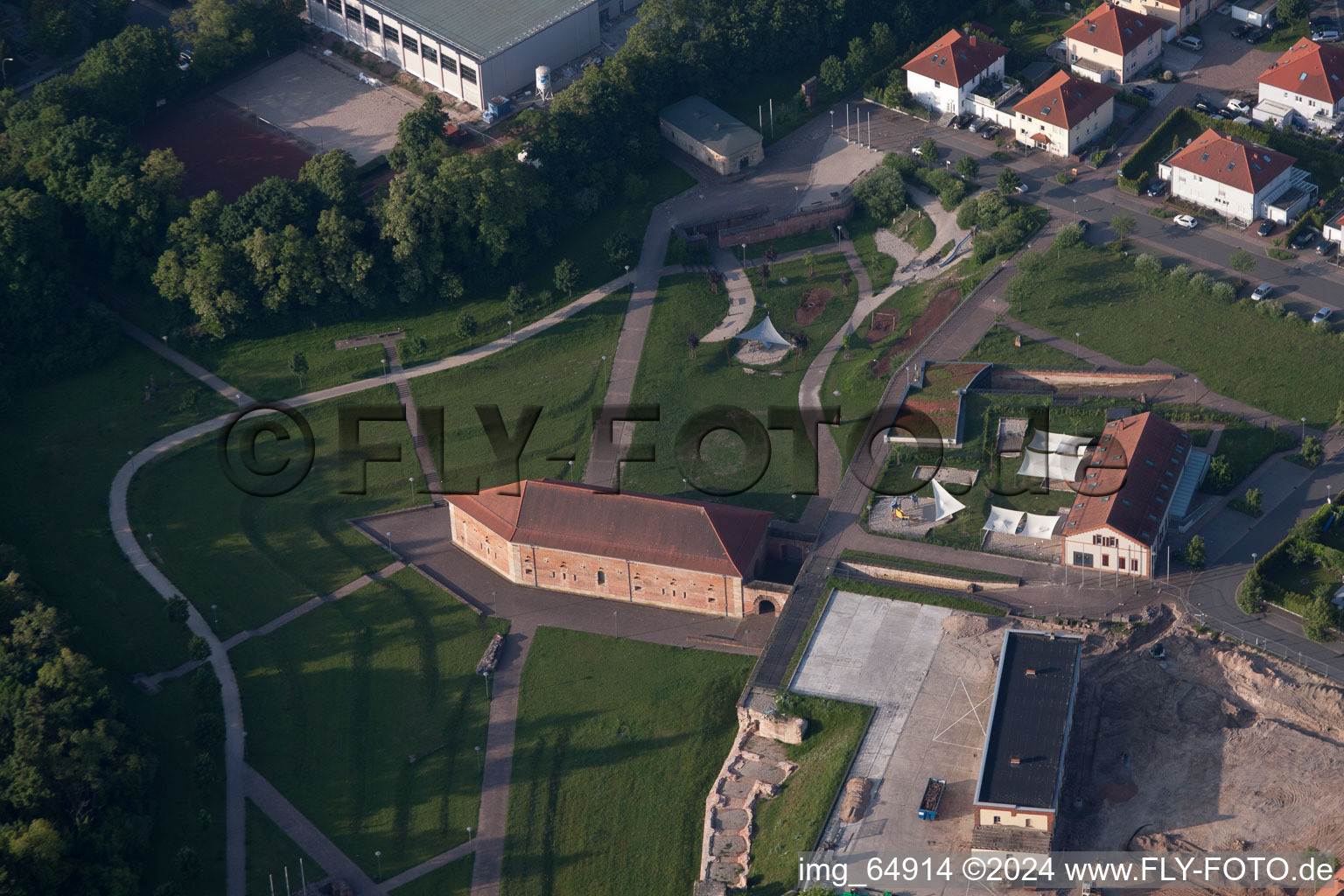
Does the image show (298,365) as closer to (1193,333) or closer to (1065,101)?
(1065,101)

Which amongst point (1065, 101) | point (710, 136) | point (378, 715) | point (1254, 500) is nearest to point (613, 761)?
point (378, 715)

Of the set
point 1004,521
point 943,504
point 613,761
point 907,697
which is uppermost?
point 1004,521

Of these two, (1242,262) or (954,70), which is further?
(954,70)

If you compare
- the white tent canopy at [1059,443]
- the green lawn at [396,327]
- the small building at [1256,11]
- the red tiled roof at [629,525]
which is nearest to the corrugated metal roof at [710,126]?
the green lawn at [396,327]

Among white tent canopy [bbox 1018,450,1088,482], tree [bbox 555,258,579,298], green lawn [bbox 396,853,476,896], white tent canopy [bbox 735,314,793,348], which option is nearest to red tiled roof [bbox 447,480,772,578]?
white tent canopy [bbox 1018,450,1088,482]

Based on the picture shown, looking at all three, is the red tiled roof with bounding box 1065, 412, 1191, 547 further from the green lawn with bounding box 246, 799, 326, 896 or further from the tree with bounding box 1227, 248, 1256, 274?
the green lawn with bounding box 246, 799, 326, 896

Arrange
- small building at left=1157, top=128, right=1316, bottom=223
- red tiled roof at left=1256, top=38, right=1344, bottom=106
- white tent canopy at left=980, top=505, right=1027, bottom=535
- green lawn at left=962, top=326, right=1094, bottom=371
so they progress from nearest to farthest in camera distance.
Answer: white tent canopy at left=980, top=505, right=1027, bottom=535 → green lawn at left=962, top=326, right=1094, bottom=371 → small building at left=1157, top=128, right=1316, bottom=223 → red tiled roof at left=1256, top=38, right=1344, bottom=106

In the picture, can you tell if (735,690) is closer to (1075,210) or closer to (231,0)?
(1075,210)
